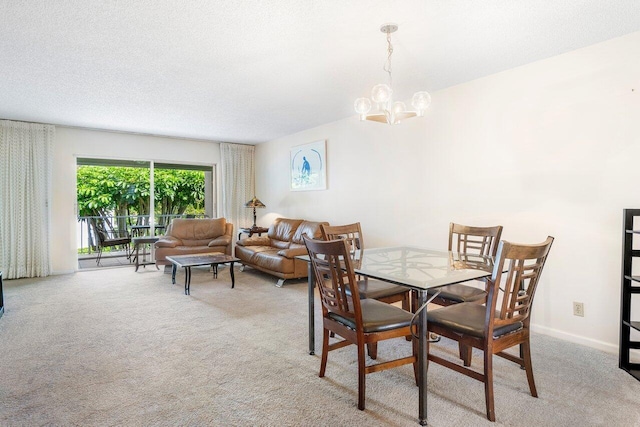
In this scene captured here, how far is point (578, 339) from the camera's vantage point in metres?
2.83

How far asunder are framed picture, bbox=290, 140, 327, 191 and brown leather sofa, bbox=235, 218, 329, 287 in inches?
25.8

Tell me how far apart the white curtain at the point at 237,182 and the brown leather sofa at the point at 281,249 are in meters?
1.24

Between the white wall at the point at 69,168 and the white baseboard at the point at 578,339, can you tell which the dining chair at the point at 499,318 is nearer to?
the white baseboard at the point at 578,339

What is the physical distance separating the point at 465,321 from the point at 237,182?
19.5 feet

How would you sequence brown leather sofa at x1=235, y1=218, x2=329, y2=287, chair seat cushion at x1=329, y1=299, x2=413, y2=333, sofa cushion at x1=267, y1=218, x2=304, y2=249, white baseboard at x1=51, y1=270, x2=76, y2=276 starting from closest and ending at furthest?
chair seat cushion at x1=329, y1=299, x2=413, y2=333
brown leather sofa at x1=235, y1=218, x2=329, y2=287
white baseboard at x1=51, y1=270, x2=76, y2=276
sofa cushion at x1=267, y1=218, x2=304, y2=249

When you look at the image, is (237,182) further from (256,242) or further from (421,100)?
(421,100)

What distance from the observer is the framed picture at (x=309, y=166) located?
221 inches

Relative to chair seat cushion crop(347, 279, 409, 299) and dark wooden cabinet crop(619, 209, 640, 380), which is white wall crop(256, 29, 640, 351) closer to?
dark wooden cabinet crop(619, 209, 640, 380)

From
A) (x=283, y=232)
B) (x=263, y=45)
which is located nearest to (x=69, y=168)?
(x=283, y=232)

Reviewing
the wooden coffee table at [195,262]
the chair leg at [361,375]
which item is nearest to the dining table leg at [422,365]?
the chair leg at [361,375]

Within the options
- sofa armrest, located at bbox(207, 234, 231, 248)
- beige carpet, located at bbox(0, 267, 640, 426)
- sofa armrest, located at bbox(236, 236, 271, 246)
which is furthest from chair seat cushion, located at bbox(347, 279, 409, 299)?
sofa armrest, located at bbox(207, 234, 231, 248)

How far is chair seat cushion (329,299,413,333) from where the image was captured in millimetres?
1931

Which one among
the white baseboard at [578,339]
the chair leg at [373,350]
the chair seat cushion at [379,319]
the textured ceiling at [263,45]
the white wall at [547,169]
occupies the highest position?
the textured ceiling at [263,45]

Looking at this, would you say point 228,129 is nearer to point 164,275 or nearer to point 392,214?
point 164,275
